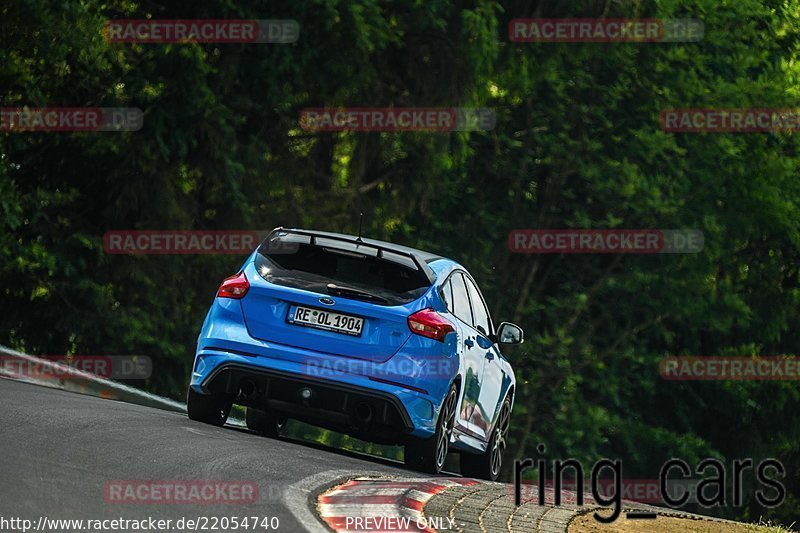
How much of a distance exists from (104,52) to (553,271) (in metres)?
15.4

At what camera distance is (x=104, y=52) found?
24000 millimetres

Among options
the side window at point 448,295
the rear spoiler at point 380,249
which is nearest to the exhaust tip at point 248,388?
the rear spoiler at point 380,249

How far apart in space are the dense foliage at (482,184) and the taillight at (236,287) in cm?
1047

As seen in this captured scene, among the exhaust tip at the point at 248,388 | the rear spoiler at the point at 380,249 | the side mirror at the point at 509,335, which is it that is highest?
the rear spoiler at the point at 380,249

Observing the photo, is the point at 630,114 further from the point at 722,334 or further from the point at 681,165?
the point at 722,334

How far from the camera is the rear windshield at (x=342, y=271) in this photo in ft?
41.2

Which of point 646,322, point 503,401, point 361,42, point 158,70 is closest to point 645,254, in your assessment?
point 646,322

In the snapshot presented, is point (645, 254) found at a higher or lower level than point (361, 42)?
lower

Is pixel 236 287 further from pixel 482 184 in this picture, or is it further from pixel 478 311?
pixel 482 184

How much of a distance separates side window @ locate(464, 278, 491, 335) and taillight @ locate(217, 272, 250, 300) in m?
2.21

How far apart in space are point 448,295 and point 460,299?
49cm

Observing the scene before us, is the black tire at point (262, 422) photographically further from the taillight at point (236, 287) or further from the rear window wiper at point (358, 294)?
the rear window wiper at point (358, 294)

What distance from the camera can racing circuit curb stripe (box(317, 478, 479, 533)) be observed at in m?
9.30

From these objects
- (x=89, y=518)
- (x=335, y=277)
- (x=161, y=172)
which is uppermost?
(x=161, y=172)
